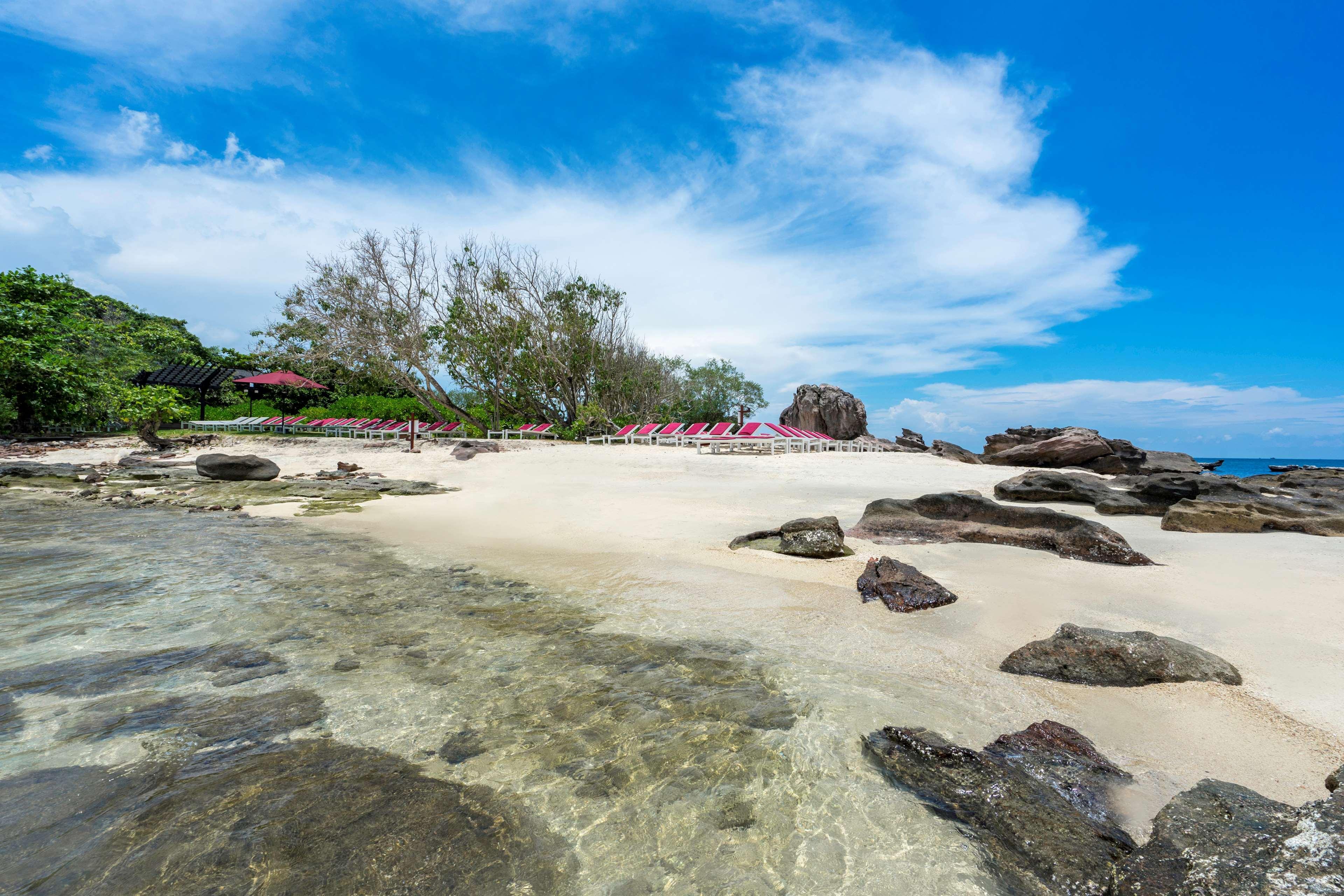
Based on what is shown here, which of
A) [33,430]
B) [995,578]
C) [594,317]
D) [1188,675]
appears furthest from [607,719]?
[33,430]

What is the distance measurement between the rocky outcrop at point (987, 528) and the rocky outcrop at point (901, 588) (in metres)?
1.90

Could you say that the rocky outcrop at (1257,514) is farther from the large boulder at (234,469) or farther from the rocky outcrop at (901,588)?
the large boulder at (234,469)

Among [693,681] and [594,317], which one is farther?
[594,317]

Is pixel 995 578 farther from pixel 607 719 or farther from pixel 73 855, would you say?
pixel 73 855

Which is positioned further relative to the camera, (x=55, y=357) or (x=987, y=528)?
(x=55, y=357)

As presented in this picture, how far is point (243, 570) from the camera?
6.34 m

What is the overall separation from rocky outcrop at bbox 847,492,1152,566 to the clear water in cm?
448

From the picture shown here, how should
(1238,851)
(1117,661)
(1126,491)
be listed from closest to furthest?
(1238,851)
(1117,661)
(1126,491)

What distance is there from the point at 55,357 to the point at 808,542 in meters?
27.2

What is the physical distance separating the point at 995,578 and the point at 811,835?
4331 millimetres

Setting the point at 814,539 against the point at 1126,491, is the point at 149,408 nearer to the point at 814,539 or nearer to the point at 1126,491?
the point at 814,539

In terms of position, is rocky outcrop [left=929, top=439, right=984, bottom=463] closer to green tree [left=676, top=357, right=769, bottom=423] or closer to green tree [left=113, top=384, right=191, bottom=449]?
green tree [left=676, top=357, right=769, bottom=423]

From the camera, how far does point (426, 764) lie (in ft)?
9.16

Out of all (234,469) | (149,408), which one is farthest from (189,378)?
(234,469)
